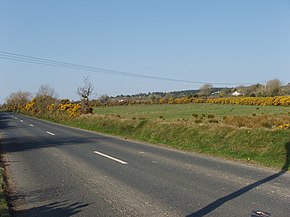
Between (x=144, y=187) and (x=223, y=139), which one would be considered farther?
(x=223, y=139)

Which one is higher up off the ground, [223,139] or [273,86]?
[273,86]

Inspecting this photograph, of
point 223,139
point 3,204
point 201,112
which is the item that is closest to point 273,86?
point 201,112

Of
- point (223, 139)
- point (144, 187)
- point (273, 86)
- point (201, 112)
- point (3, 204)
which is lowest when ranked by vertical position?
point (3, 204)

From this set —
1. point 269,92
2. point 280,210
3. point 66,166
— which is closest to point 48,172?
point 66,166

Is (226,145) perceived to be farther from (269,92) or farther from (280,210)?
(269,92)

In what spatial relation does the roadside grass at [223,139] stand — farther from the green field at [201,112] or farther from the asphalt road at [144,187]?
the green field at [201,112]

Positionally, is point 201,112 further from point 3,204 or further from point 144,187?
point 3,204

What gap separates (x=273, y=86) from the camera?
3723 inches

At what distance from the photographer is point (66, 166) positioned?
437 inches

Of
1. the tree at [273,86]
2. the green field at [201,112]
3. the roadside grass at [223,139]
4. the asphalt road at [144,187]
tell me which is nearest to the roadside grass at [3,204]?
the asphalt road at [144,187]

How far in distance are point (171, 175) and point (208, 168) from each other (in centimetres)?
159

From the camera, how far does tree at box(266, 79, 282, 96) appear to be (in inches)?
3440

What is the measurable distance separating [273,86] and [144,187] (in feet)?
310

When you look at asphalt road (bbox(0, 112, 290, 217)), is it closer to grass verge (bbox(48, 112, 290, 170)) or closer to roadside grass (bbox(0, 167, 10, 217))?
roadside grass (bbox(0, 167, 10, 217))
